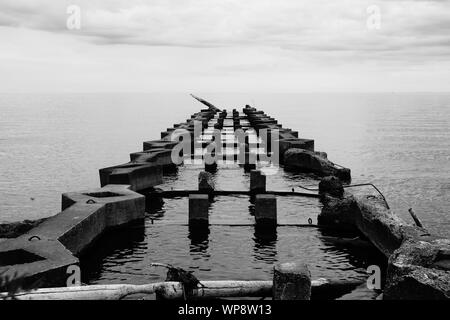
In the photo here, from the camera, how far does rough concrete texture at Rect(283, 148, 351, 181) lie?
31.2 m

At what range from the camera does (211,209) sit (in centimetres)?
→ 2131

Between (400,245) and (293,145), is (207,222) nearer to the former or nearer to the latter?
(400,245)

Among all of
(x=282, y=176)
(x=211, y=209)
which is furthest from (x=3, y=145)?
(x=211, y=209)

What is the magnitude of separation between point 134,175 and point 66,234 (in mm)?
9382

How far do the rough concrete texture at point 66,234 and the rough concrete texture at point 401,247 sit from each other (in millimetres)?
6169

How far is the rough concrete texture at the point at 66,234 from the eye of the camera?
1184 centimetres

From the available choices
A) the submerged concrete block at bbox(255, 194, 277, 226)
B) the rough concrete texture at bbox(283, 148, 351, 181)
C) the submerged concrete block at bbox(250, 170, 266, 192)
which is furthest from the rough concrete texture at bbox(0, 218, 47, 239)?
the rough concrete texture at bbox(283, 148, 351, 181)

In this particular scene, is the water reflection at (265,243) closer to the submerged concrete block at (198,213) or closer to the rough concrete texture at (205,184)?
the submerged concrete block at (198,213)

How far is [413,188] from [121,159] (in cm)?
2911

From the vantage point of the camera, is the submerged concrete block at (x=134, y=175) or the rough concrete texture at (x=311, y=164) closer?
the submerged concrete block at (x=134, y=175)

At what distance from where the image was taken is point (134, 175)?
2397cm

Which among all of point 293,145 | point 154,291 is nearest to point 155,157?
point 293,145

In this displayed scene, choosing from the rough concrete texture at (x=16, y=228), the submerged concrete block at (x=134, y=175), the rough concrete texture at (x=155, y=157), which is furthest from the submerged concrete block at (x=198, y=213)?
the rough concrete texture at (x=155, y=157)
